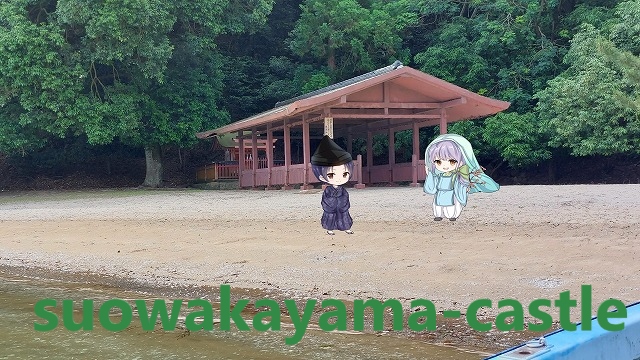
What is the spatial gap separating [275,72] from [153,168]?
7349 mm

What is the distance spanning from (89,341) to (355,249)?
12.5 ft

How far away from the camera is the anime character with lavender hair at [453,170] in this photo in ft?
24.7

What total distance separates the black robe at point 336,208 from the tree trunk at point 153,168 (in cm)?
1771

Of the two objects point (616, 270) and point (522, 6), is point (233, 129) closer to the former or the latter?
point (522, 6)

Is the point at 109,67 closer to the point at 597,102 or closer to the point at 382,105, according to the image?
the point at 382,105

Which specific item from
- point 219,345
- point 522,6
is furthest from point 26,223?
point 522,6

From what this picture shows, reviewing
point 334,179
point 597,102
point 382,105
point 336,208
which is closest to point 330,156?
point 334,179

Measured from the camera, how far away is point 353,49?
2595 cm

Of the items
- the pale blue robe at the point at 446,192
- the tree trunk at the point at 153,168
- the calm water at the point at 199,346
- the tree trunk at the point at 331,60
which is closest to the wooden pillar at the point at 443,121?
the pale blue robe at the point at 446,192

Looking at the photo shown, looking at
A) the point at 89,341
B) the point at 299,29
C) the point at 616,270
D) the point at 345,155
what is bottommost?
the point at 89,341

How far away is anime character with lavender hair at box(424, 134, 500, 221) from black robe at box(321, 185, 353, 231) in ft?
3.62

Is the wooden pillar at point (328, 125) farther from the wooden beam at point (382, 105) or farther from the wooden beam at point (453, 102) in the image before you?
the wooden beam at point (453, 102)

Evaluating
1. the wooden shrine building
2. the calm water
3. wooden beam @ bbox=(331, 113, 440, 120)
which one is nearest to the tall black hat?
the calm water

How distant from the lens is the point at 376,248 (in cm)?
878
